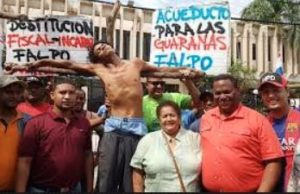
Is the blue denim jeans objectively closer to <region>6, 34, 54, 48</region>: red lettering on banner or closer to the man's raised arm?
the man's raised arm

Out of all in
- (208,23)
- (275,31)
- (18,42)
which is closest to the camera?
(208,23)

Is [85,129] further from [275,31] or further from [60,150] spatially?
[275,31]

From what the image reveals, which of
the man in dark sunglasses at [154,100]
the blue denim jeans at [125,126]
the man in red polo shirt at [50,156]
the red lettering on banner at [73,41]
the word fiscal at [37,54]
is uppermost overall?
the red lettering on banner at [73,41]

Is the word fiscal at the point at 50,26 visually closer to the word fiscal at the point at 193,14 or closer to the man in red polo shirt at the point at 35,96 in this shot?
the word fiscal at the point at 193,14

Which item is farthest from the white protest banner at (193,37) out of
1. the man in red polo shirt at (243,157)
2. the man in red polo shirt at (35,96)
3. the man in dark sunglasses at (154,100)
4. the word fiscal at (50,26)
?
the man in red polo shirt at (243,157)

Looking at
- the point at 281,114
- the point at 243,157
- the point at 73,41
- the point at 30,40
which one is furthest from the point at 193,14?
the point at 243,157

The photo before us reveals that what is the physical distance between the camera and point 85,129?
4.92 metres

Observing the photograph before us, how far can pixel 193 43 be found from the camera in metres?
6.93

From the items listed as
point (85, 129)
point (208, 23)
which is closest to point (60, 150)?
point (85, 129)

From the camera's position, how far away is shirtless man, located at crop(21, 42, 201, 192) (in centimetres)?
521

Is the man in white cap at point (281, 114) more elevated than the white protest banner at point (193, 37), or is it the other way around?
the white protest banner at point (193, 37)

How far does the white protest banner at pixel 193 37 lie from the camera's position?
672cm

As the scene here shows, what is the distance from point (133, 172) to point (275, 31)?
35.0m

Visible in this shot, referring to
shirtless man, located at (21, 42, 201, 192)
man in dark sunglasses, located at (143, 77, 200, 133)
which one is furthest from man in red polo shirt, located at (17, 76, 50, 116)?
man in dark sunglasses, located at (143, 77, 200, 133)
